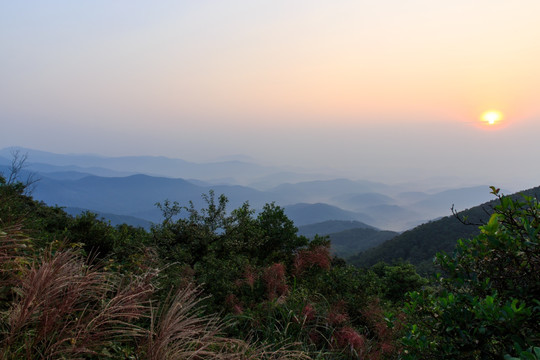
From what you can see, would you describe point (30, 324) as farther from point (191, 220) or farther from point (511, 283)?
point (191, 220)

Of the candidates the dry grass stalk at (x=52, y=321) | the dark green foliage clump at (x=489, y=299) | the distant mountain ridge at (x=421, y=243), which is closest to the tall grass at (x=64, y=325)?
the dry grass stalk at (x=52, y=321)

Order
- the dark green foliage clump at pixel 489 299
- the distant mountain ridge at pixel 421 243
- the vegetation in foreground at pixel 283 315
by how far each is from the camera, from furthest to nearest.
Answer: the distant mountain ridge at pixel 421 243 < the vegetation in foreground at pixel 283 315 < the dark green foliage clump at pixel 489 299

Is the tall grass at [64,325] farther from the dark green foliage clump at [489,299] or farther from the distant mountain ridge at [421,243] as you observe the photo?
the distant mountain ridge at [421,243]

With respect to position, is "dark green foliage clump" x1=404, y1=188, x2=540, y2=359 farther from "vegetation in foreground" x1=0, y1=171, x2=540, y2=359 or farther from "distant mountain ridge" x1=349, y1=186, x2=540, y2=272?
"distant mountain ridge" x1=349, y1=186, x2=540, y2=272

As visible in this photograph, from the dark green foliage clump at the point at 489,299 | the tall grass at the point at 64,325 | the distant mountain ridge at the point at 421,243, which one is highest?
the dark green foliage clump at the point at 489,299

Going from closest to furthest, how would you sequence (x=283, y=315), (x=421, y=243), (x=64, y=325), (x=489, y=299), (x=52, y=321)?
1. (x=489, y=299)
2. (x=52, y=321)
3. (x=64, y=325)
4. (x=283, y=315)
5. (x=421, y=243)

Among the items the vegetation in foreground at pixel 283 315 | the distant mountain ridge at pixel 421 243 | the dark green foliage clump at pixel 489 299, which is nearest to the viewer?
the dark green foliage clump at pixel 489 299

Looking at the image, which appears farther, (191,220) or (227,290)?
(191,220)

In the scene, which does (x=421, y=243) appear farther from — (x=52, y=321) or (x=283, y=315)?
(x=52, y=321)

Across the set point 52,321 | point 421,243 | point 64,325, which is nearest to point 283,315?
point 64,325

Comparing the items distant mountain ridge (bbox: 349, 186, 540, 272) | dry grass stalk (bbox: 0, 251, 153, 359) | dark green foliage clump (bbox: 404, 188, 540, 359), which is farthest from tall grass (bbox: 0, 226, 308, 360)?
distant mountain ridge (bbox: 349, 186, 540, 272)

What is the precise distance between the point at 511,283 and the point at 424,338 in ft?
2.72

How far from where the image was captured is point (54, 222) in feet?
31.2

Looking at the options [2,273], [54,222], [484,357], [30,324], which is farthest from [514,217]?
[54,222]
